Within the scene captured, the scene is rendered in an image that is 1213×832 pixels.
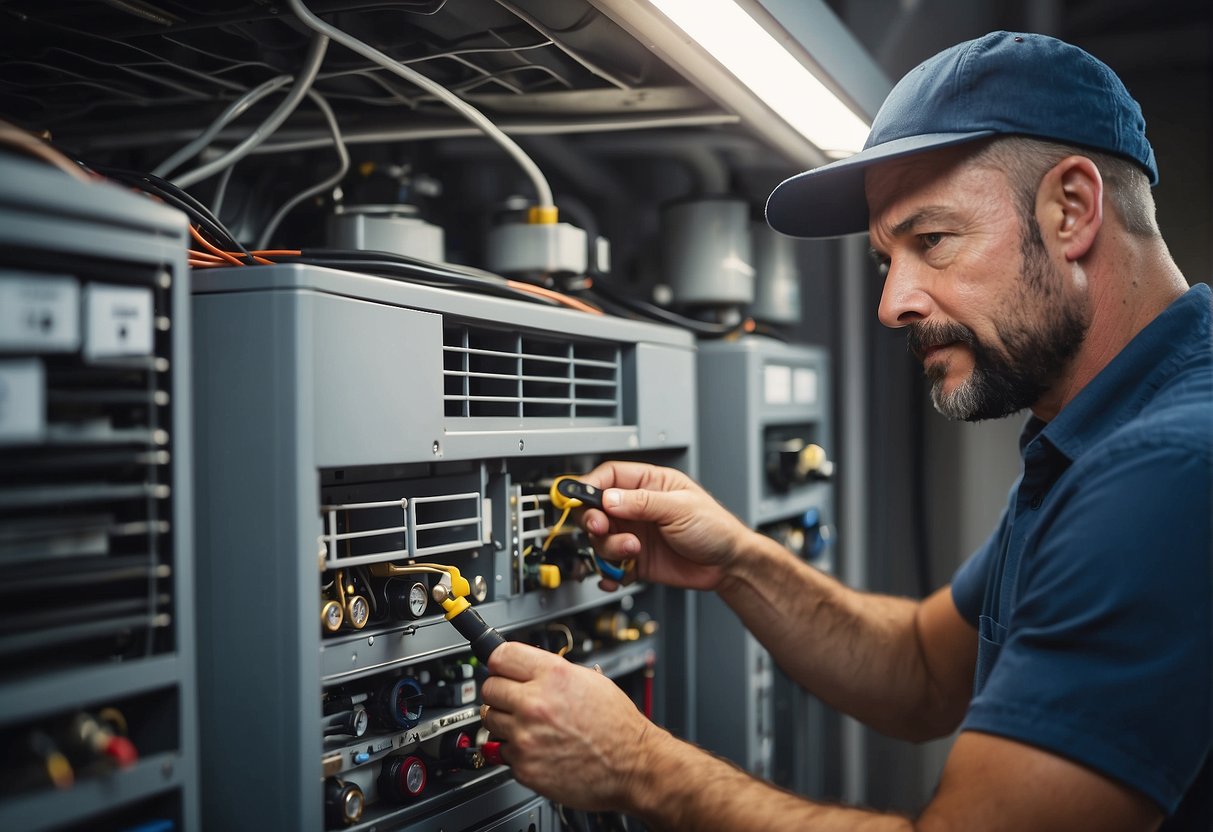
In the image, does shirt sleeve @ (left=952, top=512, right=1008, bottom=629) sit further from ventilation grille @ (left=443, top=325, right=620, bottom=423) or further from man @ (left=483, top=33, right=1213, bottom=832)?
ventilation grille @ (left=443, top=325, right=620, bottom=423)

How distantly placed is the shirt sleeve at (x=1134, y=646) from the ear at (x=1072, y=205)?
0.25 m

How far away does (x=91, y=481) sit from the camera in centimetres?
63

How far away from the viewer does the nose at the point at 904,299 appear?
3.34ft

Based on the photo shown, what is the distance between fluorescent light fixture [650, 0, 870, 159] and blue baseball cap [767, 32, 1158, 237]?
0.15m

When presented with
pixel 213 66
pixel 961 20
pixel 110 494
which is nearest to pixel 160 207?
pixel 110 494

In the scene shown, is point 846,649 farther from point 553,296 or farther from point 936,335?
point 553,296

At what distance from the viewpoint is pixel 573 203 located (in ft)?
5.73

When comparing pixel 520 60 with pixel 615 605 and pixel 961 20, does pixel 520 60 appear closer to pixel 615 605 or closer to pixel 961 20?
pixel 615 605

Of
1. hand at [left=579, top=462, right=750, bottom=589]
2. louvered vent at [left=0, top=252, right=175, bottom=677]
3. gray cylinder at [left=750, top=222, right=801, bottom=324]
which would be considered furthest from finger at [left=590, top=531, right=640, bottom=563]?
gray cylinder at [left=750, top=222, right=801, bottom=324]

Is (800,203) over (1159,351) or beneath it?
over

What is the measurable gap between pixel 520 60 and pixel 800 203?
0.38 m

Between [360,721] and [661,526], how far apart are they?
1.56 feet

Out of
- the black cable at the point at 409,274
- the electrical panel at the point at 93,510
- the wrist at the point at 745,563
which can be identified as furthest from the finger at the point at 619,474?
the electrical panel at the point at 93,510

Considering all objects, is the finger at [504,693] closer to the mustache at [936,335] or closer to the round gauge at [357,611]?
the round gauge at [357,611]
